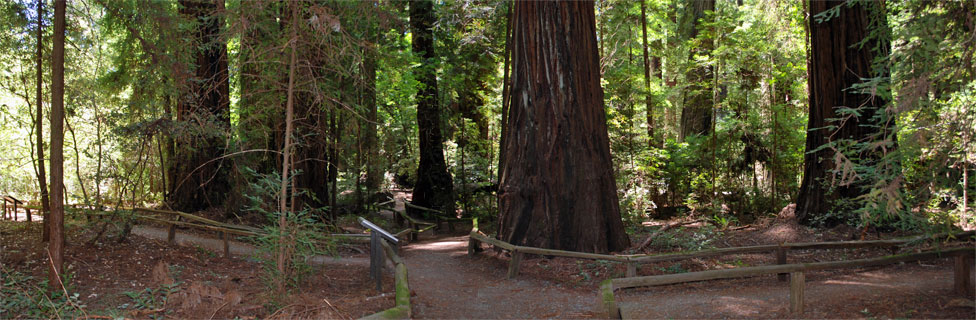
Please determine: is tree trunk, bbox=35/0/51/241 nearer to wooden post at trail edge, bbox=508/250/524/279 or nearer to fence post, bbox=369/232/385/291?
fence post, bbox=369/232/385/291

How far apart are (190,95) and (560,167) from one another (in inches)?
221

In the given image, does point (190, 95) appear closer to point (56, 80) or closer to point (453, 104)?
point (56, 80)

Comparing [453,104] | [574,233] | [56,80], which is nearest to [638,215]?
[574,233]

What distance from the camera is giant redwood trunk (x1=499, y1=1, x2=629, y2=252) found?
388 inches

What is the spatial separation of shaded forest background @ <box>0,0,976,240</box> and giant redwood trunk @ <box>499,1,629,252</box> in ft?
8.31

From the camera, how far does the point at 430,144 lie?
18.8m

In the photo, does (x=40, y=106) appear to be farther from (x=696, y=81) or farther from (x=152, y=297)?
(x=696, y=81)

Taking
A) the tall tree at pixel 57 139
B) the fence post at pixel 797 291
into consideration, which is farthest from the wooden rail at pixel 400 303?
the fence post at pixel 797 291

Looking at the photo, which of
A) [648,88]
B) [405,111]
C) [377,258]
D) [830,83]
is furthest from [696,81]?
[377,258]

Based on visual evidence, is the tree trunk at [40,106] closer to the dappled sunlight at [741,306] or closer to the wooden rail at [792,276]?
the wooden rail at [792,276]

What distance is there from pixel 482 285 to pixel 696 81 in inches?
482

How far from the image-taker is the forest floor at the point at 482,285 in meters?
5.87

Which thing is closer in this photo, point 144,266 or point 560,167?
point 144,266

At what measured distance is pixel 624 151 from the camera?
17.8 metres
